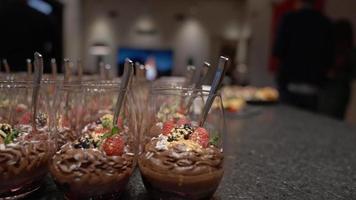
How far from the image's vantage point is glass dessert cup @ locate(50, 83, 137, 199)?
52 cm

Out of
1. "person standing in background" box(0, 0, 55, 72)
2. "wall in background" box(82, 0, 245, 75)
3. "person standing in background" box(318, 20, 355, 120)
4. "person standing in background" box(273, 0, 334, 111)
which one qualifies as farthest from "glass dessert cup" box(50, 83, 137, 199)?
"wall in background" box(82, 0, 245, 75)

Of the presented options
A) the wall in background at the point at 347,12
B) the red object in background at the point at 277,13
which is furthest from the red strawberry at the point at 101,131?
the red object in background at the point at 277,13

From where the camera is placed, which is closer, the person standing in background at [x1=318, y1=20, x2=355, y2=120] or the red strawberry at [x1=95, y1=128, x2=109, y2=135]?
the red strawberry at [x1=95, y1=128, x2=109, y2=135]

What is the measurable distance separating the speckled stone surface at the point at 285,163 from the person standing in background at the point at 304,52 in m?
1.00

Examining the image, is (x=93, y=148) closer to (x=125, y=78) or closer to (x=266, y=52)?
(x=125, y=78)

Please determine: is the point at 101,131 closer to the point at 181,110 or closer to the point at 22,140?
the point at 22,140

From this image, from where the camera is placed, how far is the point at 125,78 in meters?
0.61

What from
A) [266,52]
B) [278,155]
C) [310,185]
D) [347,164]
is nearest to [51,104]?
[310,185]

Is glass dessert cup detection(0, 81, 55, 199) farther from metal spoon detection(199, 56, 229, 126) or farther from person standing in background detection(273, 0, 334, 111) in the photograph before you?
person standing in background detection(273, 0, 334, 111)

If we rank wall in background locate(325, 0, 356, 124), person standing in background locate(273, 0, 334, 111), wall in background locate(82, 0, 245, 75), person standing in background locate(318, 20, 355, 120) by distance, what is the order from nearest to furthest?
person standing in background locate(273, 0, 334, 111) → person standing in background locate(318, 20, 355, 120) → wall in background locate(325, 0, 356, 124) → wall in background locate(82, 0, 245, 75)

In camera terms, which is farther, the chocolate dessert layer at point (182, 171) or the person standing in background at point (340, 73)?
the person standing in background at point (340, 73)

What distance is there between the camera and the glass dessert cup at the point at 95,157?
0.52m

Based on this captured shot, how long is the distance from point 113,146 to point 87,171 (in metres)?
0.05

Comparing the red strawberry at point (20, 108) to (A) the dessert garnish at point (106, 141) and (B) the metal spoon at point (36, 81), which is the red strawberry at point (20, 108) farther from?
(A) the dessert garnish at point (106, 141)
